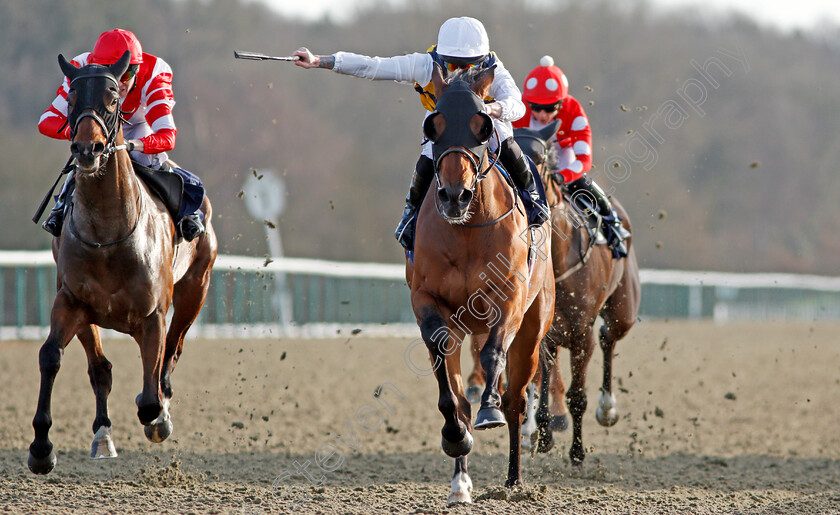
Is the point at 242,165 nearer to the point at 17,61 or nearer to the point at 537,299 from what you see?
the point at 17,61

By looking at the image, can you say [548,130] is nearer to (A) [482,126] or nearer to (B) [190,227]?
(A) [482,126]

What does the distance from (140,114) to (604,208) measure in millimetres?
3387

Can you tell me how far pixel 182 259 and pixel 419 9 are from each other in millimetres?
36348

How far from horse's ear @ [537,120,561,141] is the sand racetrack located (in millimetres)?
2172

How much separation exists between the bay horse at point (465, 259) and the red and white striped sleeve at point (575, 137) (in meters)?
1.93

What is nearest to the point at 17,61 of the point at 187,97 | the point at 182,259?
the point at 187,97

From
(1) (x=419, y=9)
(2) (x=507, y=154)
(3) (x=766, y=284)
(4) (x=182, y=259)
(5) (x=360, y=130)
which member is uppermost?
(1) (x=419, y=9)

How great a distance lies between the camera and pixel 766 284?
3212cm

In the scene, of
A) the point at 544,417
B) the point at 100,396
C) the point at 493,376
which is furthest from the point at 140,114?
the point at 544,417

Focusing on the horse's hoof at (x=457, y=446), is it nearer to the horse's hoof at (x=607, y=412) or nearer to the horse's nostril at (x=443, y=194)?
the horse's nostril at (x=443, y=194)

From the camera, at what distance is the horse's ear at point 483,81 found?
510 cm

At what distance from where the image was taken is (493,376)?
498 centimetres

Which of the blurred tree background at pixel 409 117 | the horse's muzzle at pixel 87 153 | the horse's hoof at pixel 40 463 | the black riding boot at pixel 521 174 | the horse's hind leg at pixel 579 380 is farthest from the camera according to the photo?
the blurred tree background at pixel 409 117

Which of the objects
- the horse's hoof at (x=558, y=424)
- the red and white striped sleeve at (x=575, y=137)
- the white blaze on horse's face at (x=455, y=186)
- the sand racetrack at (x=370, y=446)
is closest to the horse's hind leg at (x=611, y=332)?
the sand racetrack at (x=370, y=446)
